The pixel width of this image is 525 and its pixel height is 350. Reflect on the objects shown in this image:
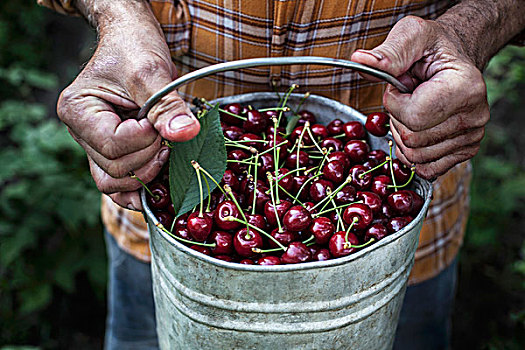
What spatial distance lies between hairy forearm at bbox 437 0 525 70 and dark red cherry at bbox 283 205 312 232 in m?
0.51

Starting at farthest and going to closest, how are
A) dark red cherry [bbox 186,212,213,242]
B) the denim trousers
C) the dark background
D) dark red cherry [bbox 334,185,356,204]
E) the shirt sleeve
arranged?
1. the dark background
2. the denim trousers
3. the shirt sleeve
4. dark red cherry [bbox 334,185,356,204]
5. dark red cherry [bbox 186,212,213,242]

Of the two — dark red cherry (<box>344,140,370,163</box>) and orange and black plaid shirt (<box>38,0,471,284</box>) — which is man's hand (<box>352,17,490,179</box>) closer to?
dark red cherry (<box>344,140,370,163</box>)

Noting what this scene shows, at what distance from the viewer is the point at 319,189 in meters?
0.96

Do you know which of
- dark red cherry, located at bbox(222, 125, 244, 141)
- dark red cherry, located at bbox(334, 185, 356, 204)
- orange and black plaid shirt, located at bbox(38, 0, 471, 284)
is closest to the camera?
dark red cherry, located at bbox(334, 185, 356, 204)

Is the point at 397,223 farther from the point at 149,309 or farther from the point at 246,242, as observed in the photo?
the point at 149,309

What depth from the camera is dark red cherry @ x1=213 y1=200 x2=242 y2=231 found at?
0.88 meters

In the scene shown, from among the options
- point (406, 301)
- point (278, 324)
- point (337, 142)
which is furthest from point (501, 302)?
point (278, 324)

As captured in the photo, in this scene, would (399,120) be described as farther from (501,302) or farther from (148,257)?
(501,302)

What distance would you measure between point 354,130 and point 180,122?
40 cm

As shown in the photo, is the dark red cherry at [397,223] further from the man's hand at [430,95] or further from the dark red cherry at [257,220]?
the dark red cherry at [257,220]

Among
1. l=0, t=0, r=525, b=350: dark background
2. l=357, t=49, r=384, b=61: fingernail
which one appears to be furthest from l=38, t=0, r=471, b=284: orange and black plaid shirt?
l=0, t=0, r=525, b=350: dark background

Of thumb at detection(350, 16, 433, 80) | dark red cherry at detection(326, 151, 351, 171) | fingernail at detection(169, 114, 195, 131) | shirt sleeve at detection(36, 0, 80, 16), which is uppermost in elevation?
thumb at detection(350, 16, 433, 80)

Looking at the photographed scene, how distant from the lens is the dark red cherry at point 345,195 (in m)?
0.96

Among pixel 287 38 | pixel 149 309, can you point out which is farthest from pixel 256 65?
pixel 149 309
